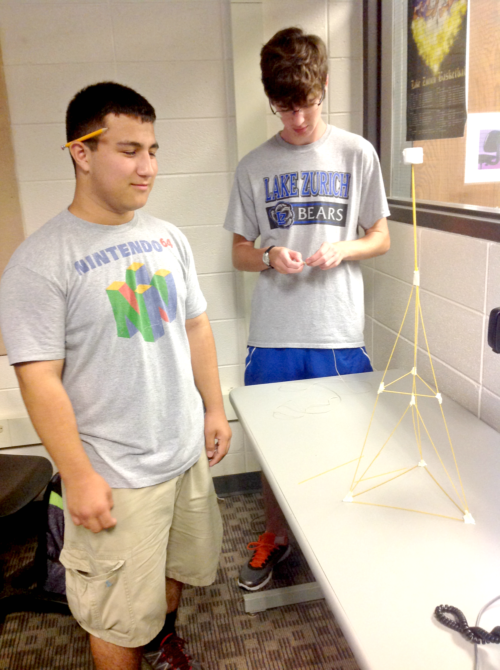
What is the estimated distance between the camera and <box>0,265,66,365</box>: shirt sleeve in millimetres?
1108

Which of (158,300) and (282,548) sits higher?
(158,300)

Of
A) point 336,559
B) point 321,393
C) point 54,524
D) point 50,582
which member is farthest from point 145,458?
point 50,582

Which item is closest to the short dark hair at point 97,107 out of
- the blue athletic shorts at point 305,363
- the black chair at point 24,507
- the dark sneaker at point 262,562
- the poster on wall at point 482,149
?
the blue athletic shorts at point 305,363

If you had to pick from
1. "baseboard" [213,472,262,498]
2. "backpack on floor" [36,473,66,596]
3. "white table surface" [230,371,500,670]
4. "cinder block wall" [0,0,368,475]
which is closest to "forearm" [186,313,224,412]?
"white table surface" [230,371,500,670]

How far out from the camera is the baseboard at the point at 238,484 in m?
2.76

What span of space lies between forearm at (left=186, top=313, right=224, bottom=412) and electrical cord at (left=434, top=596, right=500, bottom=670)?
2.76ft

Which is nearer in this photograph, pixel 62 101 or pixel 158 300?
pixel 158 300

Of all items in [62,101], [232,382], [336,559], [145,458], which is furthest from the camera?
[232,382]

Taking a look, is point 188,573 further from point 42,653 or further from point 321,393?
point 42,653

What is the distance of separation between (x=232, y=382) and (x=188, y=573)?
1.26m

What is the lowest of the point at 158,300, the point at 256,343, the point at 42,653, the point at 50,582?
the point at 42,653

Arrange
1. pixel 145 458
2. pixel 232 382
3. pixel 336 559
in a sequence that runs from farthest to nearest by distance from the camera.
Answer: pixel 232 382 → pixel 145 458 → pixel 336 559

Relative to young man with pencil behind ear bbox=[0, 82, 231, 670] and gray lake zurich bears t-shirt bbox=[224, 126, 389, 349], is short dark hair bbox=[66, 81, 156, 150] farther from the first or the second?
gray lake zurich bears t-shirt bbox=[224, 126, 389, 349]

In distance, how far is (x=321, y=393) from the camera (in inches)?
66.3
